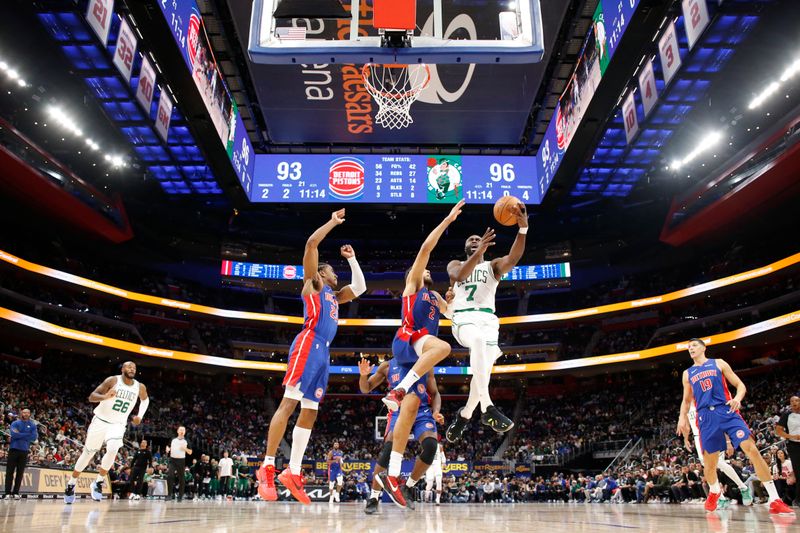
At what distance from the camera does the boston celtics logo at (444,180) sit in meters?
16.1

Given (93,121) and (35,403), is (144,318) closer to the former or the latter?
(35,403)

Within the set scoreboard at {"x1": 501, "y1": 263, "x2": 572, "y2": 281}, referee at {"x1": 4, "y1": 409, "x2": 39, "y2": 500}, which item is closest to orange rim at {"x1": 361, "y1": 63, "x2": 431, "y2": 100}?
referee at {"x1": 4, "y1": 409, "x2": 39, "y2": 500}

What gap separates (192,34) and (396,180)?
6.09 meters

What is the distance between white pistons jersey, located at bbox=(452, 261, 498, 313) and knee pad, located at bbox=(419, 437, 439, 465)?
1399 millimetres

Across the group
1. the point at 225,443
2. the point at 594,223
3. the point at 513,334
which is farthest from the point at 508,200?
the point at 513,334

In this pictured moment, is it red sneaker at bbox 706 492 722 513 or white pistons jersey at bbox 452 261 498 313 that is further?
red sneaker at bbox 706 492 722 513

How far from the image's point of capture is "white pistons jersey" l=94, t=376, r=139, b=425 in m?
8.52

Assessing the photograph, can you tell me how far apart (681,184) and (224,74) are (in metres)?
19.4

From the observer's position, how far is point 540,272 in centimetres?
3309

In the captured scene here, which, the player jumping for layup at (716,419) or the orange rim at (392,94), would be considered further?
the orange rim at (392,94)

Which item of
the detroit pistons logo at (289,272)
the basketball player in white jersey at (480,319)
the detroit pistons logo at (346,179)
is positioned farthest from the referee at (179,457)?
the detroit pistons logo at (289,272)

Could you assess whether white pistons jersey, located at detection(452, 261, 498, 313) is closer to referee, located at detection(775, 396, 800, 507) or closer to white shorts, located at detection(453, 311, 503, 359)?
white shorts, located at detection(453, 311, 503, 359)

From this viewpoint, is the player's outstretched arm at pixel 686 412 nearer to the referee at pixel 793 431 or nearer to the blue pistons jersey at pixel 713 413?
the blue pistons jersey at pixel 713 413

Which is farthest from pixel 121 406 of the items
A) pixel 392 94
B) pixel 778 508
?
pixel 392 94
